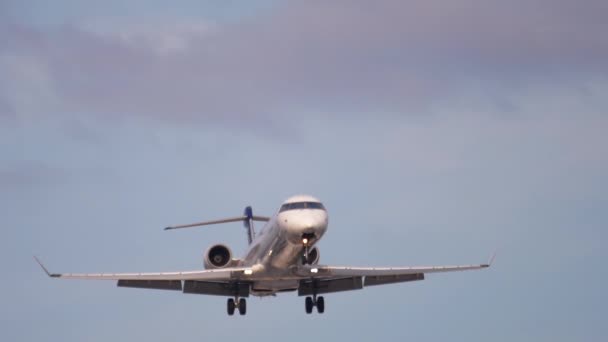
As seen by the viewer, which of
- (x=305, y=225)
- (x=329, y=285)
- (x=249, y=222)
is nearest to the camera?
(x=305, y=225)

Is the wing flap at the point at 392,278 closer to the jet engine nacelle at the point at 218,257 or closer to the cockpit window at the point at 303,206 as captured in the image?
the jet engine nacelle at the point at 218,257

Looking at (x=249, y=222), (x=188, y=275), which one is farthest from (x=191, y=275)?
(x=249, y=222)

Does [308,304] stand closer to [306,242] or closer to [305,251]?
[305,251]

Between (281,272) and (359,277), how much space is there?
4.67m

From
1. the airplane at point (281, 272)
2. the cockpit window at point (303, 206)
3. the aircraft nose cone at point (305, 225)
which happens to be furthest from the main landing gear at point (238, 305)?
the aircraft nose cone at point (305, 225)

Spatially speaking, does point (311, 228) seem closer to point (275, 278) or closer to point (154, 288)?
point (275, 278)

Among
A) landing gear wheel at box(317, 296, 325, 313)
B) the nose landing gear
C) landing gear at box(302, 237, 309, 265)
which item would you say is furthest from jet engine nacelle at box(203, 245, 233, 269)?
the nose landing gear

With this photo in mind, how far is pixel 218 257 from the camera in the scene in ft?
165

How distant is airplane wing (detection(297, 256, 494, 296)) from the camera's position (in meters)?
46.8

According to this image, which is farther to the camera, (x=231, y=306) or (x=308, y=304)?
(x=308, y=304)

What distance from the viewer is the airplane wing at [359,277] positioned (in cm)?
4683

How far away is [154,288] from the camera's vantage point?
48219 millimetres

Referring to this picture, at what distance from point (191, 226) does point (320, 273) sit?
39.4 feet

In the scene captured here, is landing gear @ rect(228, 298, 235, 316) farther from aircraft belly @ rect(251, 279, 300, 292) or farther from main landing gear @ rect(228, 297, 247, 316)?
aircraft belly @ rect(251, 279, 300, 292)
